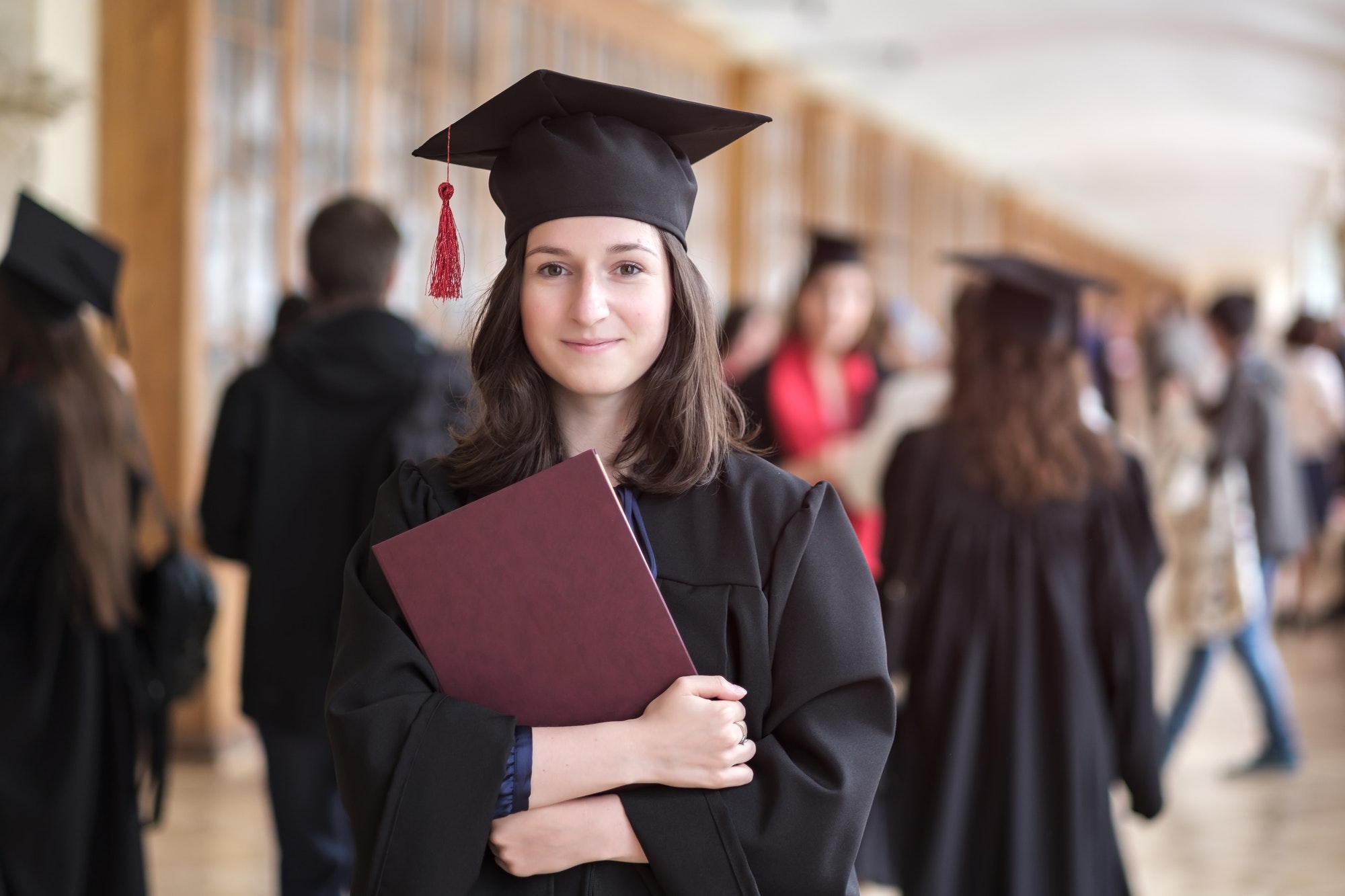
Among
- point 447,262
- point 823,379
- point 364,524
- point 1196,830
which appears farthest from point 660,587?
point 1196,830

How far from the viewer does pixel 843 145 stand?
1165 centimetres

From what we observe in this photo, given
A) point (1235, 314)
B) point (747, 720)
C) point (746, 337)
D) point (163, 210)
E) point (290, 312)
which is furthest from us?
point (746, 337)

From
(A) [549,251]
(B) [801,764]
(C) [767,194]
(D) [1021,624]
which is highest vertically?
(C) [767,194]

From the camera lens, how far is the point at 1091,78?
39.8 feet

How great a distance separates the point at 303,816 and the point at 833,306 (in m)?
2.27

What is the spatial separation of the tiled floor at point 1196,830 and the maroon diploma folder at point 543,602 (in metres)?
2.60

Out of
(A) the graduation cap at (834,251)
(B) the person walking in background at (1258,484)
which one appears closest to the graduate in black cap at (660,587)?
(A) the graduation cap at (834,251)

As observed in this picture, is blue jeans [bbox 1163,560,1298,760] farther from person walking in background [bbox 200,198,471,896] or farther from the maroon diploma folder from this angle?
the maroon diploma folder

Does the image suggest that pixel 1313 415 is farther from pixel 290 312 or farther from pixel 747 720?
pixel 747 720

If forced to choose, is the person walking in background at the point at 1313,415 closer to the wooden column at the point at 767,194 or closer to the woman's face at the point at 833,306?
the wooden column at the point at 767,194

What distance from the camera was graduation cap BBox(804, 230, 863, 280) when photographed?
4.19m

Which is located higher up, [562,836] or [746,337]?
[746,337]

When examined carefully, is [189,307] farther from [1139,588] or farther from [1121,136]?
[1121,136]

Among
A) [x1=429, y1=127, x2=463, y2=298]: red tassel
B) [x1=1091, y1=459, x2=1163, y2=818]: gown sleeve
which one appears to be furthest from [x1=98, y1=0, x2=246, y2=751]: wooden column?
[x1=429, y1=127, x2=463, y2=298]: red tassel
